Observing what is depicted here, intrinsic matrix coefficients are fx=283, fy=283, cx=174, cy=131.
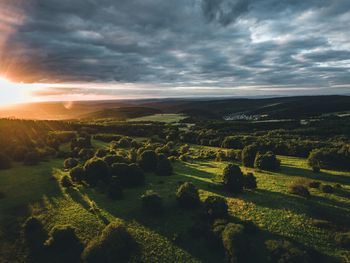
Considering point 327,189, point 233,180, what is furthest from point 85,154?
point 327,189

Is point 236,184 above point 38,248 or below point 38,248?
above

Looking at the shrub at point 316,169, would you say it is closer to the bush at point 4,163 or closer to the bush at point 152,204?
the bush at point 152,204

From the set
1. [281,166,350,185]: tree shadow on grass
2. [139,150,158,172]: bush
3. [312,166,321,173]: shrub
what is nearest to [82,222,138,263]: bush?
[139,150,158,172]: bush

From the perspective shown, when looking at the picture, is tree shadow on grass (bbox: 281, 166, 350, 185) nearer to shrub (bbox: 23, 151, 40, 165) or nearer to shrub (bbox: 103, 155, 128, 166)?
shrub (bbox: 103, 155, 128, 166)

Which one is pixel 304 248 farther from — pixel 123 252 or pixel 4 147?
pixel 4 147

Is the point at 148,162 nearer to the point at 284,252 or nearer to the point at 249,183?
the point at 249,183

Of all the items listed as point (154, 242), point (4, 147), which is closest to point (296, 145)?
point (154, 242)

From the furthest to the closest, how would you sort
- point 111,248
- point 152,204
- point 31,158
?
point 31,158 → point 152,204 → point 111,248
